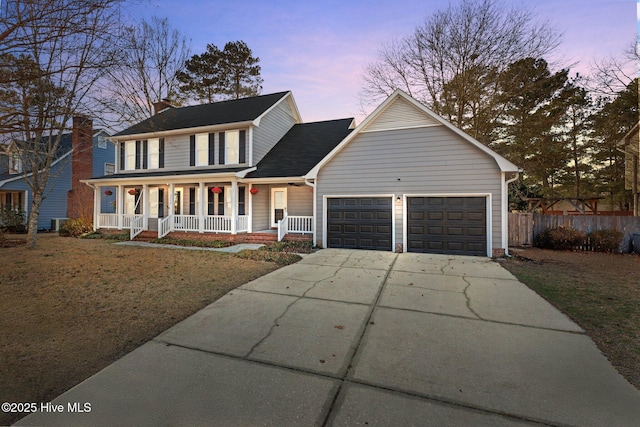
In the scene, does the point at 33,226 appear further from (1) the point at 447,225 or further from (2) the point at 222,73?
(2) the point at 222,73

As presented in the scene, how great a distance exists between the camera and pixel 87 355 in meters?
3.19

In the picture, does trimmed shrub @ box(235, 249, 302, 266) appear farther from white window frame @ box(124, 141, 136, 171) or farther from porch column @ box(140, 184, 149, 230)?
white window frame @ box(124, 141, 136, 171)

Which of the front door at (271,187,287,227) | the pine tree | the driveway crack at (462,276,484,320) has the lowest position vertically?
the driveway crack at (462,276,484,320)

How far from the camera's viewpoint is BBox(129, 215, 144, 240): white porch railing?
46.4 ft

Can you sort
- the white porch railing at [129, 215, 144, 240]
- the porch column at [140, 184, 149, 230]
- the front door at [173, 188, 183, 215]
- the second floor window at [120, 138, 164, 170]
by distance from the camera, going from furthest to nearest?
the second floor window at [120, 138, 164, 170], the front door at [173, 188, 183, 215], the porch column at [140, 184, 149, 230], the white porch railing at [129, 215, 144, 240]

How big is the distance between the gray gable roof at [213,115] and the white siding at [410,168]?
596 centimetres

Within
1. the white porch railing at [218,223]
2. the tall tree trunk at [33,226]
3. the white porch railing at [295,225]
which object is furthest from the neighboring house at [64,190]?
the white porch railing at [295,225]

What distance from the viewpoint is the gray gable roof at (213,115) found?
1500 cm

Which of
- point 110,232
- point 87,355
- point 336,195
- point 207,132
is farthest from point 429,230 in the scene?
point 110,232

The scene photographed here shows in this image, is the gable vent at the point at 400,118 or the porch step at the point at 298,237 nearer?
the gable vent at the point at 400,118

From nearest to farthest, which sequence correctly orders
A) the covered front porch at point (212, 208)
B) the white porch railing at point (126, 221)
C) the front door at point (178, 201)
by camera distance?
the covered front porch at point (212, 208)
the white porch railing at point (126, 221)
the front door at point (178, 201)

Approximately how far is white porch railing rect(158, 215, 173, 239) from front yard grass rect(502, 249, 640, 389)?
13.9 meters

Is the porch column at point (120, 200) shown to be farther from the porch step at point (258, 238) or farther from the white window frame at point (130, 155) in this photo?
the porch step at point (258, 238)


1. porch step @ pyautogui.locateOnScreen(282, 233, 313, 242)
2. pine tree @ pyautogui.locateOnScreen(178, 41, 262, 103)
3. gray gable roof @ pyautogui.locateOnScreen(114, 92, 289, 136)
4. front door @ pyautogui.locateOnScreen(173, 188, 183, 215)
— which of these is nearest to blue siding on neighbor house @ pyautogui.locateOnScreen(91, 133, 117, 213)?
gray gable roof @ pyautogui.locateOnScreen(114, 92, 289, 136)
